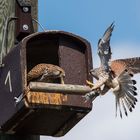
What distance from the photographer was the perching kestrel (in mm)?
5055

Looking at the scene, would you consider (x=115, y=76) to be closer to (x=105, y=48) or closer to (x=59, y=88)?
(x=105, y=48)

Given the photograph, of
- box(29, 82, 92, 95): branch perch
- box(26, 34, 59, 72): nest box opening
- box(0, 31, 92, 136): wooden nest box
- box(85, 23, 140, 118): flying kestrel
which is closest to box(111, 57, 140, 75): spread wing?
box(85, 23, 140, 118): flying kestrel

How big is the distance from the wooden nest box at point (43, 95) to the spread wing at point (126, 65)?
44cm

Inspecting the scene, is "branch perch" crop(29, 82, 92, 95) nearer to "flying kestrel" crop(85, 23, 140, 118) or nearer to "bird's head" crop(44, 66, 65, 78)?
Result: "flying kestrel" crop(85, 23, 140, 118)

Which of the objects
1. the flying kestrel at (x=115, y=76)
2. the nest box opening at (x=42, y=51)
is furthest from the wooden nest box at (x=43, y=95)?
the flying kestrel at (x=115, y=76)

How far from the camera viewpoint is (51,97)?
15.7ft

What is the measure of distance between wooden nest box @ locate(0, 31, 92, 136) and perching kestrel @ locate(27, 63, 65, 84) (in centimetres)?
7

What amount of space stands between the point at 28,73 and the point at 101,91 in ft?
2.92

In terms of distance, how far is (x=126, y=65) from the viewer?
4500mm

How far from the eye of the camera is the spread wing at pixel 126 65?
14.4 ft

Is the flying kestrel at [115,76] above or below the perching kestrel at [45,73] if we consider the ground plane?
above

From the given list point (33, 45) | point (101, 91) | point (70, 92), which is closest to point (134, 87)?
point (101, 91)

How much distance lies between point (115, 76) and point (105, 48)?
0.17 metres

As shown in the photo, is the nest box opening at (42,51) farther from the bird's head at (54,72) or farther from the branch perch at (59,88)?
the branch perch at (59,88)
